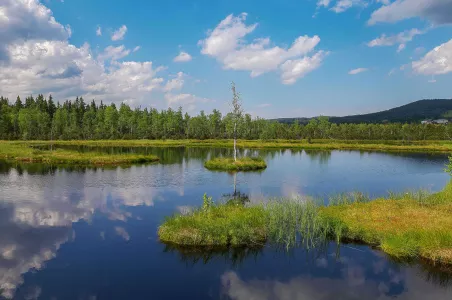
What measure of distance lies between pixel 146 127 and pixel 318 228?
14637 cm

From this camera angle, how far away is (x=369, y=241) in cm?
2489

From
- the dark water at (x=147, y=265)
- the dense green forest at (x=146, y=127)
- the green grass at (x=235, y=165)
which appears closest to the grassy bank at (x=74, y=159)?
the green grass at (x=235, y=165)

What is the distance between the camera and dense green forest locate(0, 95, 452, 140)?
492 ft

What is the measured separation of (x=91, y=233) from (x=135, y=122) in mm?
150440

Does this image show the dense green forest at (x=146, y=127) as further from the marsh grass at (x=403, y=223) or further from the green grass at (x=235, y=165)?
the marsh grass at (x=403, y=223)

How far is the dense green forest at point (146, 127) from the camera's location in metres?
150

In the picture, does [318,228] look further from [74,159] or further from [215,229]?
[74,159]

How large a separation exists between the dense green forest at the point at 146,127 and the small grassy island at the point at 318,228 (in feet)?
358

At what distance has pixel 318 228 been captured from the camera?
2561 cm

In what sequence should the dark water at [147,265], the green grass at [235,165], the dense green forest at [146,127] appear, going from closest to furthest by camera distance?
the dark water at [147,265]
the green grass at [235,165]
the dense green forest at [146,127]

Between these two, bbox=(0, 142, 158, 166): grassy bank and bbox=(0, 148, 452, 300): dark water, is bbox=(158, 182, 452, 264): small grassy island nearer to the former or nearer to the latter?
bbox=(0, 148, 452, 300): dark water

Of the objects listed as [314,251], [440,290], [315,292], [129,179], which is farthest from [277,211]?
[129,179]

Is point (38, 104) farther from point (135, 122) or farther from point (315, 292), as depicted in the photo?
point (315, 292)

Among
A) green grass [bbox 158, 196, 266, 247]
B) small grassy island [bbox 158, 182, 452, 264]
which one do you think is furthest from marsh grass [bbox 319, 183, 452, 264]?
green grass [bbox 158, 196, 266, 247]
